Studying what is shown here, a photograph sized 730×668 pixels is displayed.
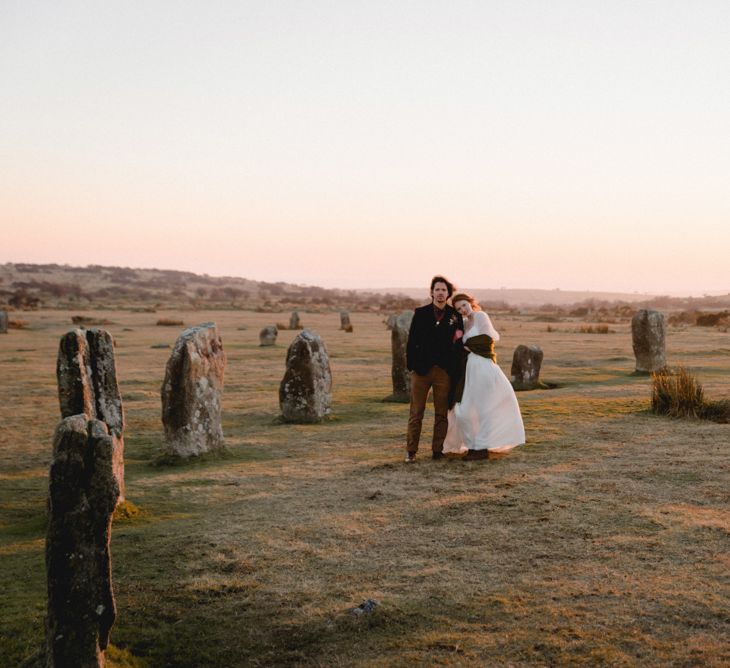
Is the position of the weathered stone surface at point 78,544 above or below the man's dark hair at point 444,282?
below

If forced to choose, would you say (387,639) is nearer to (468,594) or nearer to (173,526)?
(468,594)

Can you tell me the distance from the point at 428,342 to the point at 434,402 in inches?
37.0

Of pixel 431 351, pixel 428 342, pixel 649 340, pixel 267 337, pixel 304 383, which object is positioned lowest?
pixel 304 383

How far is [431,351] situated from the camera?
11.2 m

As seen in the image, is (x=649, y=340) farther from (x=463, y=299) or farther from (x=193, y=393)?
(x=193, y=393)

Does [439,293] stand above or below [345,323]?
above

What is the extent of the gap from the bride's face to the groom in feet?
0.79

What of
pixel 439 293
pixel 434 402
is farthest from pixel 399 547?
pixel 439 293

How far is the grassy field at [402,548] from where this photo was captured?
5.60 m

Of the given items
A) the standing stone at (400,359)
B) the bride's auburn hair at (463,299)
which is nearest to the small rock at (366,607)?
the bride's auburn hair at (463,299)

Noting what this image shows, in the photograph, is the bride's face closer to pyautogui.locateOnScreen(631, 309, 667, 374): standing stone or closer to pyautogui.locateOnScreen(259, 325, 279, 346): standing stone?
pyautogui.locateOnScreen(631, 309, 667, 374): standing stone

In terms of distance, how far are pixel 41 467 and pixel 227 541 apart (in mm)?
4953

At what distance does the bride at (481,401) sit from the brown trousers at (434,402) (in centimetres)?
19

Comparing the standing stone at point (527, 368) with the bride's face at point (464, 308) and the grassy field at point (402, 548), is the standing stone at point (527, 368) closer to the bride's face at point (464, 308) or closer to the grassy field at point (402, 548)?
the grassy field at point (402, 548)
